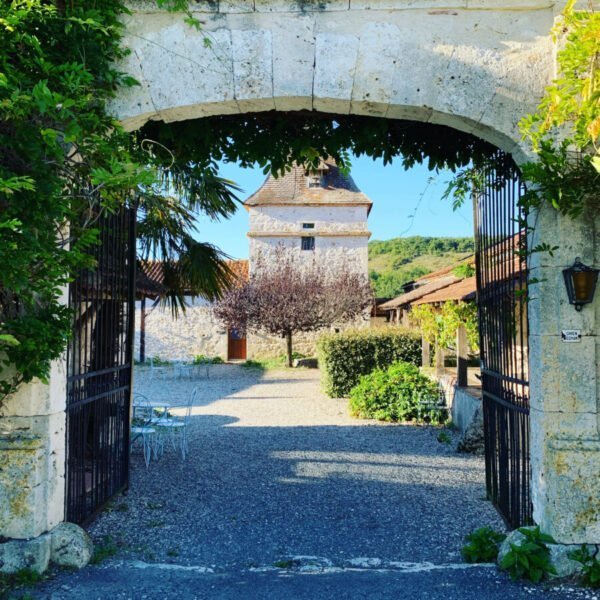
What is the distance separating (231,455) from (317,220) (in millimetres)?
17078

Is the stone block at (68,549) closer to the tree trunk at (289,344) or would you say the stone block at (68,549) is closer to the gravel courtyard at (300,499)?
the gravel courtyard at (300,499)

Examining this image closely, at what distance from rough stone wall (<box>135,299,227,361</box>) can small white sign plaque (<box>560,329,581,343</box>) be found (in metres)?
20.3

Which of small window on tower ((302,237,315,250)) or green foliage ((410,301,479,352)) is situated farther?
small window on tower ((302,237,315,250))

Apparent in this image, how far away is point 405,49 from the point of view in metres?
3.54

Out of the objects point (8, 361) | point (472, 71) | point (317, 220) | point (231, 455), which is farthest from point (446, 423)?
point (317, 220)

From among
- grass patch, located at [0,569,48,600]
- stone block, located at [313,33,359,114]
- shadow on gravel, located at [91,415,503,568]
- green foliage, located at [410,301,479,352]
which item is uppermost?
stone block, located at [313,33,359,114]

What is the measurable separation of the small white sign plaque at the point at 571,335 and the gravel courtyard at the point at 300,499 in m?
1.65

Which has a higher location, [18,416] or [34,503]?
[18,416]

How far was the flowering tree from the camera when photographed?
1953cm

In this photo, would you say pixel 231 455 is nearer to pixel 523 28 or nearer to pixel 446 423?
pixel 446 423

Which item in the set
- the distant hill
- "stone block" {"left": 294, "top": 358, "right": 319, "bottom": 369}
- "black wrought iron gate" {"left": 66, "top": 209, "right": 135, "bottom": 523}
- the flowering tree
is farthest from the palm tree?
the distant hill

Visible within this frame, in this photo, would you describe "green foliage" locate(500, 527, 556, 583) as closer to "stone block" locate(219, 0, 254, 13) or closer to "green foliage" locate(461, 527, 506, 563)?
"green foliage" locate(461, 527, 506, 563)

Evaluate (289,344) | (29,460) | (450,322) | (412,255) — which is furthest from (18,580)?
(412,255)

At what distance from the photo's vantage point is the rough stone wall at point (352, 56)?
3.52 m
